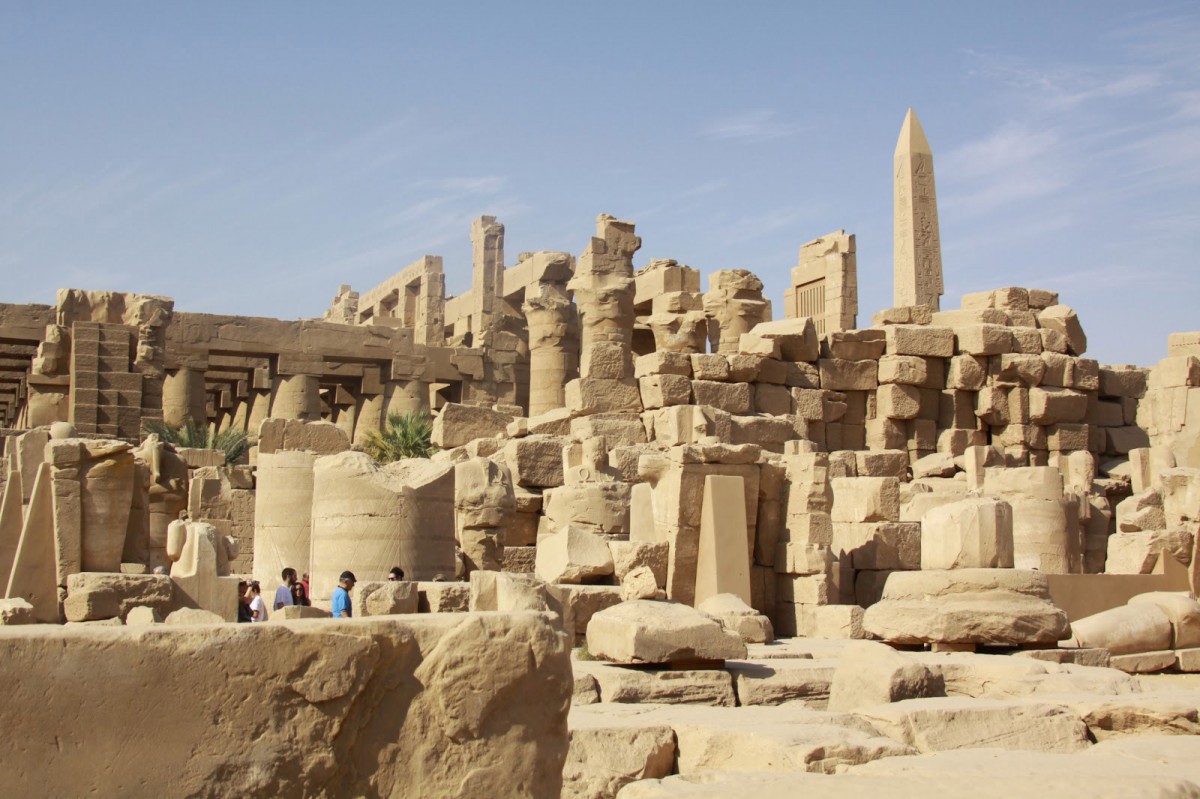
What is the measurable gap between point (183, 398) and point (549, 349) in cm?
721

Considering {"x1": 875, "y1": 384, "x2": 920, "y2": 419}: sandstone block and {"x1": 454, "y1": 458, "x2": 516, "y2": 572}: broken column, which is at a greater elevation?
{"x1": 875, "y1": 384, "x2": 920, "y2": 419}: sandstone block

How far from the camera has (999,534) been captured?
9641 mm

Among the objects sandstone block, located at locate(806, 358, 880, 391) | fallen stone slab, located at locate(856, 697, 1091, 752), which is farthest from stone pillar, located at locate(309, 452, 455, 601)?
sandstone block, located at locate(806, 358, 880, 391)

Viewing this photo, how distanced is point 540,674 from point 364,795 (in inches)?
21.2

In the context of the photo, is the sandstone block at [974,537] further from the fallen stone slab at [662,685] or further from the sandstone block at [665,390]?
the sandstone block at [665,390]

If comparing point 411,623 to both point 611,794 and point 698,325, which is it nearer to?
point 611,794

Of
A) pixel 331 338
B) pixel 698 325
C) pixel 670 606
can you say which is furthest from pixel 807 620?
pixel 331 338

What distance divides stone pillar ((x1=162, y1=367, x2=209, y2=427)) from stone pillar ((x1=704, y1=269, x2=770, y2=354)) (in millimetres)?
10479

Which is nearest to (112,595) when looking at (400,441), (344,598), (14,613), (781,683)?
(14,613)

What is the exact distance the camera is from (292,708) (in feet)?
10.4

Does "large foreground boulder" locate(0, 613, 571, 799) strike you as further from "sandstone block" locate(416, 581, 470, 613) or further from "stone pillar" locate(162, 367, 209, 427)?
"stone pillar" locate(162, 367, 209, 427)

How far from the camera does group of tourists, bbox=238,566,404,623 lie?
28.5ft

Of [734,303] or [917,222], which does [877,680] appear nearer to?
[734,303]

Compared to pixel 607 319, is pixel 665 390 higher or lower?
lower
